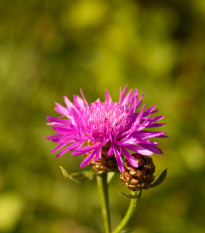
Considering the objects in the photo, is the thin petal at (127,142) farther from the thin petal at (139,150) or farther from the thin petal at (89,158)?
the thin petal at (89,158)

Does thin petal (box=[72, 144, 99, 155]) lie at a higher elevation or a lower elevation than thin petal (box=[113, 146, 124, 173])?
higher

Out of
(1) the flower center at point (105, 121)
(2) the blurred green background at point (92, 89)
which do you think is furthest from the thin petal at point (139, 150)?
(2) the blurred green background at point (92, 89)

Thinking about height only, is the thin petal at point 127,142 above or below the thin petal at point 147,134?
above

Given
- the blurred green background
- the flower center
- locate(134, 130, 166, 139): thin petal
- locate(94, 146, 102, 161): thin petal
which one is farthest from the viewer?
the blurred green background

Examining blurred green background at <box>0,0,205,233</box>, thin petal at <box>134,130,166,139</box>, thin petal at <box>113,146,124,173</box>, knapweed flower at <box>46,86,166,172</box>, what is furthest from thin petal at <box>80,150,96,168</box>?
blurred green background at <box>0,0,205,233</box>

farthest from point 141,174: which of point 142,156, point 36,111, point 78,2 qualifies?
point 78,2

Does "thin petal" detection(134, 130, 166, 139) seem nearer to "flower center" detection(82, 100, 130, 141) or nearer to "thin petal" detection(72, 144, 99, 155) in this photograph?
"flower center" detection(82, 100, 130, 141)

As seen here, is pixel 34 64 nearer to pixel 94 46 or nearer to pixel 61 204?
pixel 94 46

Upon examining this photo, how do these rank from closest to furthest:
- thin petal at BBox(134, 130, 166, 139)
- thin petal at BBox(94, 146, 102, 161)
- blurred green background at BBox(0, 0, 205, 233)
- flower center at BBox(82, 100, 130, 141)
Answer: thin petal at BBox(94, 146, 102, 161)
thin petal at BBox(134, 130, 166, 139)
flower center at BBox(82, 100, 130, 141)
blurred green background at BBox(0, 0, 205, 233)
